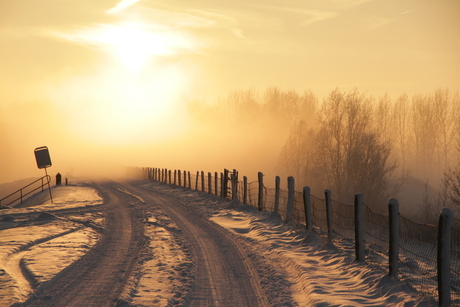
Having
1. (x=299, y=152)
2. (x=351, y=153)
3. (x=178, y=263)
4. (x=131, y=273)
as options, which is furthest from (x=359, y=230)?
(x=299, y=152)

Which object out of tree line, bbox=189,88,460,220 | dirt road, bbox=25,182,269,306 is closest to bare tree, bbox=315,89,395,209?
tree line, bbox=189,88,460,220

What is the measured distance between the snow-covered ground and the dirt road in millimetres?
230

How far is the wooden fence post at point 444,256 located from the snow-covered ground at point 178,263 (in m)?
0.43

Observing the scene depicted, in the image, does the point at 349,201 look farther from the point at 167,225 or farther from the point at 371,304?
the point at 371,304

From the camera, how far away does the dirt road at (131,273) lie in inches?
306

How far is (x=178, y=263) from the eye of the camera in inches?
417

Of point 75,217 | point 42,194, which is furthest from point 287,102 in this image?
point 75,217

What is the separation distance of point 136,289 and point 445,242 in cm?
569

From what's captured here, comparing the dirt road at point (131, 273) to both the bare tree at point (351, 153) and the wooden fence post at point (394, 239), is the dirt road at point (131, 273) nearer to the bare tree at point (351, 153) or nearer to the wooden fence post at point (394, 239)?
the wooden fence post at point (394, 239)

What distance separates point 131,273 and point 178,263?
4.61 ft

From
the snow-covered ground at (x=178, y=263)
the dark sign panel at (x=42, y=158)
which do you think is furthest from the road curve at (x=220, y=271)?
the dark sign panel at (x=42, y=158)

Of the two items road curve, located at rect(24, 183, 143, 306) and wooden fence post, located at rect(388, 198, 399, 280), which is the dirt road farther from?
wooden fence post, located at rect(388, 198, 399, 280)

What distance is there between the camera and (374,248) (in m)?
12.0

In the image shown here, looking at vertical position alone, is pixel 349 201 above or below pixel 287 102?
below
